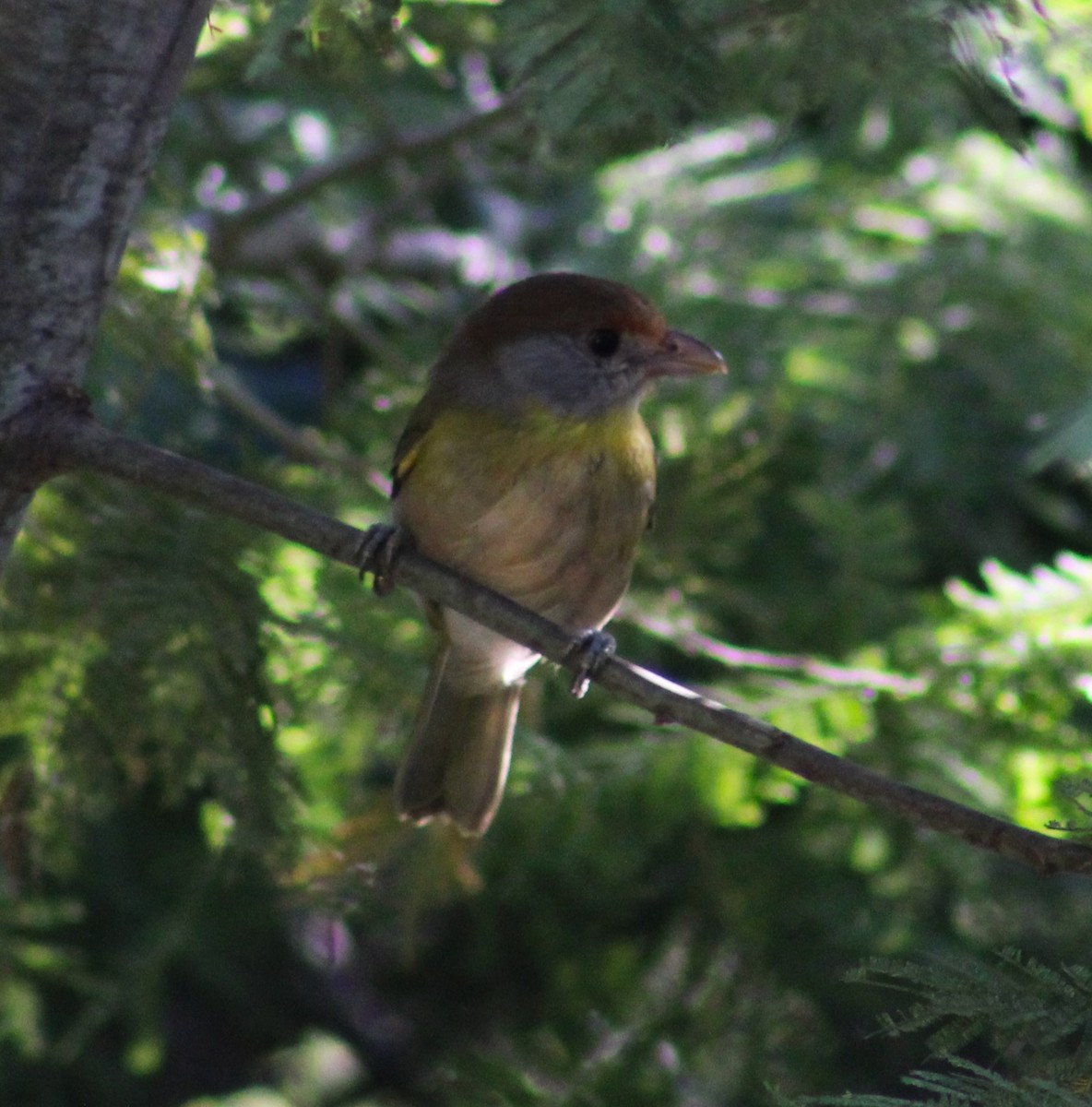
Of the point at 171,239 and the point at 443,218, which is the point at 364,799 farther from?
the point at 443,218

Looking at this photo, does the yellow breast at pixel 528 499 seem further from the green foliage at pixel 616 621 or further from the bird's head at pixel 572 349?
the green foliage at pixel 616 621

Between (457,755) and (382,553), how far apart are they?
643 mm

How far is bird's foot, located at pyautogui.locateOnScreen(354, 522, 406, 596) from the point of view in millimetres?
2725

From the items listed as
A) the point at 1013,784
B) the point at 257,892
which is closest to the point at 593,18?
the point at 1013,784

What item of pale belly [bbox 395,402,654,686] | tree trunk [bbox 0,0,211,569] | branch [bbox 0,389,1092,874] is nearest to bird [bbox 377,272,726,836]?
pale belly [bbox 395,402,654,686]

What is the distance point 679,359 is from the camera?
3.23 m

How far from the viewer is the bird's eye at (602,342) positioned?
3209 mm

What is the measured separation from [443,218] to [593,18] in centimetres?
285

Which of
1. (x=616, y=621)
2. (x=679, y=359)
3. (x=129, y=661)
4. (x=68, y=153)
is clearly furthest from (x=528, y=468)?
(x=68, y=153)

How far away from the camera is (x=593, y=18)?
2.41 metres

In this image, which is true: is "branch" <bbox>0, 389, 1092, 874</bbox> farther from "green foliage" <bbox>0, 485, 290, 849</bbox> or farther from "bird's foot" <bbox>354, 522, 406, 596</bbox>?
"green foliage" <bbox>0, 485, 290, 849</bbox>

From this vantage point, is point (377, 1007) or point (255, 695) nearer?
point (255, 695)

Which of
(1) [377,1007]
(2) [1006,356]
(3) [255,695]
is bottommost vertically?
(1) [377,1007]

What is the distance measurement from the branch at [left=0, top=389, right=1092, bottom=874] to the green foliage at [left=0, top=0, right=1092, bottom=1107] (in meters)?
0.44
